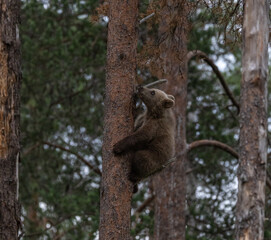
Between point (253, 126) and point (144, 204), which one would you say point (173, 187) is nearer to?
Result: point (144, 204)

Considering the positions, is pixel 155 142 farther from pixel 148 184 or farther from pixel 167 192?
pixel 148 184

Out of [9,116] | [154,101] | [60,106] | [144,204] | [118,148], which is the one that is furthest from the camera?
[60,106]

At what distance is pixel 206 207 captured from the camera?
45.2ft

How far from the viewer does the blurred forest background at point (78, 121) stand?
526 inches

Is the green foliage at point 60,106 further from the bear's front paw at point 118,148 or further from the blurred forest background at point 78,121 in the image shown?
the bear's front paw at point 118,148

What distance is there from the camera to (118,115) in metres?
5.83

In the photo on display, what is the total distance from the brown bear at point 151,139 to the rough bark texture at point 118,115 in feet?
0.47

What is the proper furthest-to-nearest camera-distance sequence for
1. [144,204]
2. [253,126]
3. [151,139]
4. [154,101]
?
[144,204] → [154,101] → [151,139] → [253,126]

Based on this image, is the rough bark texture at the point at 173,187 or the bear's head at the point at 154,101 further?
the rough bark texture at the point at 173,187

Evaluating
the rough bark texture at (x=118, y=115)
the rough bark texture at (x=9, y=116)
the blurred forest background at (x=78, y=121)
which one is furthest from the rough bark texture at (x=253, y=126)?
the blurred forest background at (x=78, y=121)

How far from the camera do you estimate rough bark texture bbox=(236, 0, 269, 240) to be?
19.8 feet

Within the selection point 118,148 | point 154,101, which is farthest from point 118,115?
point 154,101

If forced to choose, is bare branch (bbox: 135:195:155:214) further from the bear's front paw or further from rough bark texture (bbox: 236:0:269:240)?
the bear's front paw

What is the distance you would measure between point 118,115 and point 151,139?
1039mm
